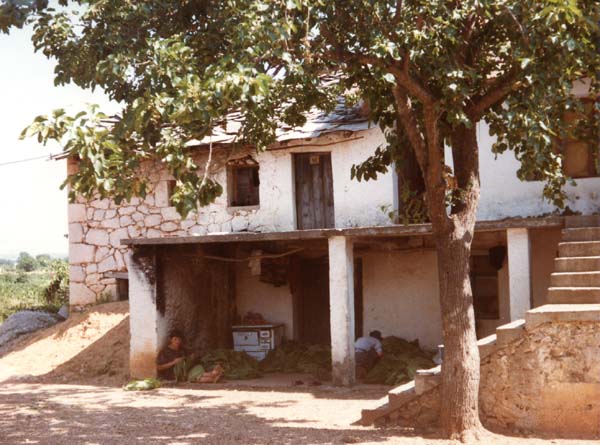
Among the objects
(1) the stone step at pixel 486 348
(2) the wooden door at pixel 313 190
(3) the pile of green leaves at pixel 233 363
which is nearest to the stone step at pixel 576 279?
(1) the stone step at pixel 486 348

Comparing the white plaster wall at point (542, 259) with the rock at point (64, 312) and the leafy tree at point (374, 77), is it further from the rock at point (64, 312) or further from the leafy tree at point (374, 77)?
the rock at point (64, 312)

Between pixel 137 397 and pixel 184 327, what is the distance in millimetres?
2571

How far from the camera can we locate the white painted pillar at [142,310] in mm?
13961

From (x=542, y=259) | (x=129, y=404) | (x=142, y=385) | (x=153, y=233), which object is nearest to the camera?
(x=129, y=404)

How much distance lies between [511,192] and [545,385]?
16.4 feet

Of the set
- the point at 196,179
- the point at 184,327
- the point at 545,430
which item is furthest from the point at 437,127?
the point at 184,327

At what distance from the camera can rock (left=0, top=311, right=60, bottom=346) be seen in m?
18.3

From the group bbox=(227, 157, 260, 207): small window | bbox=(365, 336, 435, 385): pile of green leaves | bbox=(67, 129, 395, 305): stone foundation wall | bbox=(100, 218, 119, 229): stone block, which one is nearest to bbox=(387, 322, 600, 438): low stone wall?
bbox=(365, 336, 435, 385): pile of green leaves

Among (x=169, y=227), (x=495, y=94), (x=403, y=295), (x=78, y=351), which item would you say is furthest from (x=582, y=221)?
(x=78, y=351)

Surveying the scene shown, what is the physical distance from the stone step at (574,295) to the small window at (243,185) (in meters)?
7.88

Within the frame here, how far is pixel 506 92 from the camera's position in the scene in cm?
796

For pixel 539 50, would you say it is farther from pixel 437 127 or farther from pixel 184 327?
pixel 184 327

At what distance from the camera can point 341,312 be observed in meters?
12.8

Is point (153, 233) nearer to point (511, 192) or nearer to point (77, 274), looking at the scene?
point (77, 274)
